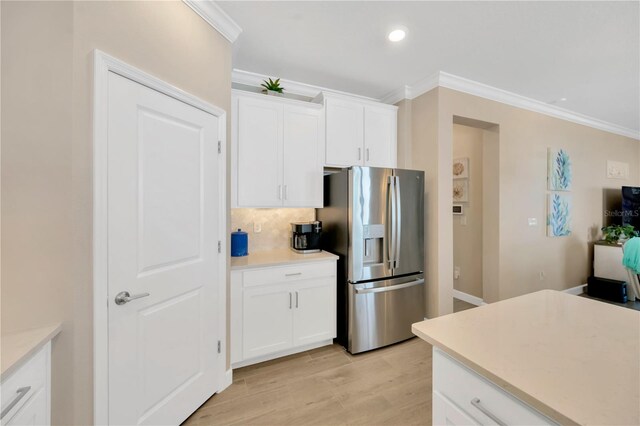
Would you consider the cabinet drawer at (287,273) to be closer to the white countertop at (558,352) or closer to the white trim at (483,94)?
the white countertop at (558,352)

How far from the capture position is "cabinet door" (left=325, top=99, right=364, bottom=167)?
283 cm

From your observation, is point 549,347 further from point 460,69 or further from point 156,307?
point 460,69

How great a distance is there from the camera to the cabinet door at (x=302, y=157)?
2623 millimetres

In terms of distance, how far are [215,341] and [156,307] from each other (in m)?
0.59

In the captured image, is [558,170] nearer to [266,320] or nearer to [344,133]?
[344,133]

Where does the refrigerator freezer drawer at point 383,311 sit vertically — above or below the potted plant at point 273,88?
below

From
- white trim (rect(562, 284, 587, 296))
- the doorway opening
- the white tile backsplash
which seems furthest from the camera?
white trim (rect(562, 284, 587, 296))

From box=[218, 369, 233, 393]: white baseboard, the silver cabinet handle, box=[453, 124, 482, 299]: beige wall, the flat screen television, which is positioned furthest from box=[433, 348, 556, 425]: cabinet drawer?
the flat screen television

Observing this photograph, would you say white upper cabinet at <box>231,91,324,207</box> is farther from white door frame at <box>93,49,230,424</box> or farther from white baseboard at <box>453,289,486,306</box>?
white baseboard at <box>453,289,486,306</box>

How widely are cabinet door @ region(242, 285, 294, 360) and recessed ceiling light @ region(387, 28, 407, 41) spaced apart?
2.29 metres

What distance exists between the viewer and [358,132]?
2975 millimetres

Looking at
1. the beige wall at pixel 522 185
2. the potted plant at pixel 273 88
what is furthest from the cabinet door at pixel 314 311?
the potted plant at pixel 273 88

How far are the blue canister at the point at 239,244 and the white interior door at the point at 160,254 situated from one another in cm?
65

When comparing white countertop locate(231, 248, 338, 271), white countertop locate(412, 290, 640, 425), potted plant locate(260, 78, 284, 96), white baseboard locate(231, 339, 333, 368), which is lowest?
white baseboard locate(231, 339, 333, 368)
